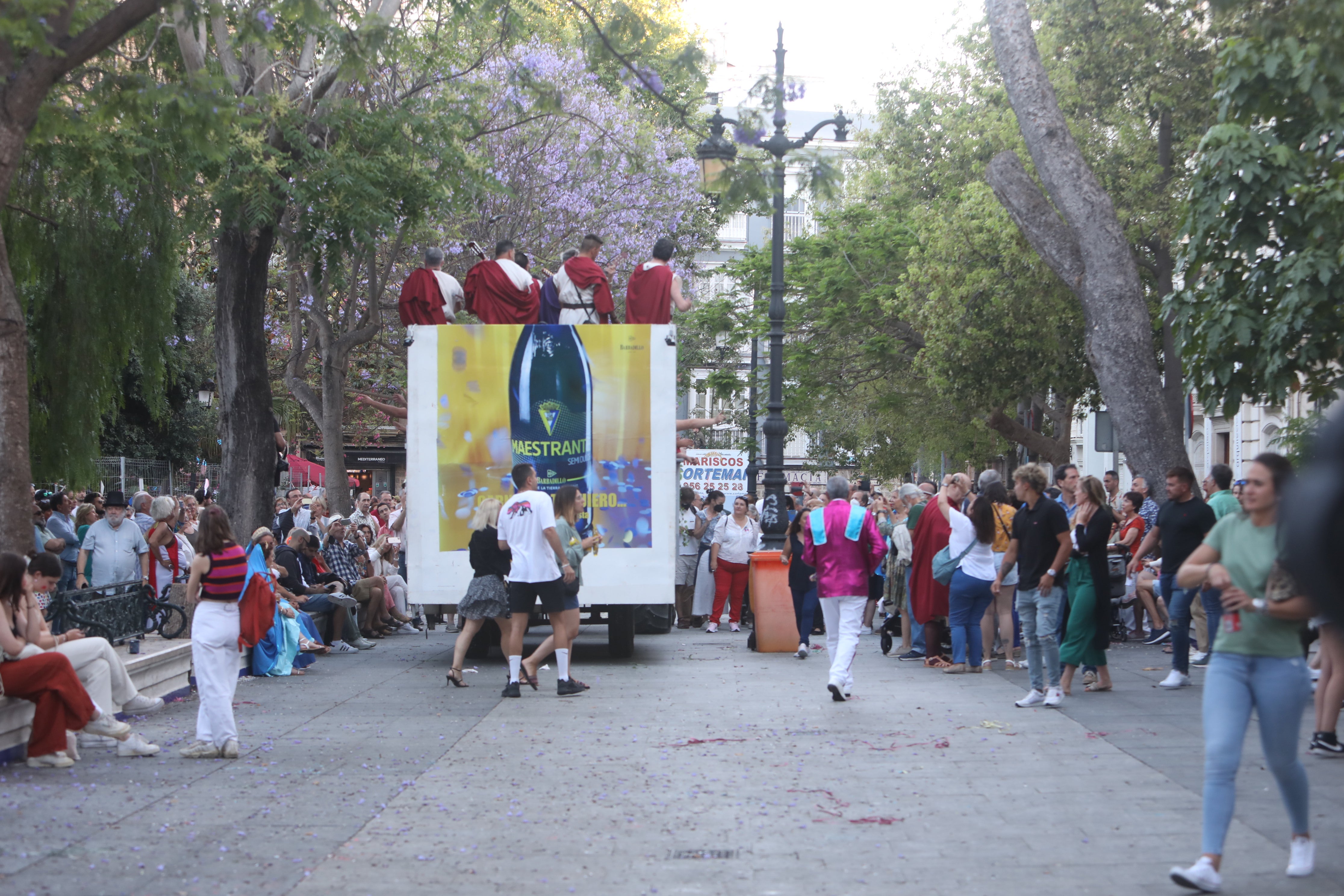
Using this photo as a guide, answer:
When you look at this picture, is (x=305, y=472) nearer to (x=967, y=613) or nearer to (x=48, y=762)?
(x=967, y=613)

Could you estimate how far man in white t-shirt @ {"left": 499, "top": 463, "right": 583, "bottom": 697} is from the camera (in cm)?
1159

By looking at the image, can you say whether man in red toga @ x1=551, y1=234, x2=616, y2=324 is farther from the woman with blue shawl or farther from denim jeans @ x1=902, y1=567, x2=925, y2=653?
denim jeans @ x1=902, y1=567, x2=925, y2=653

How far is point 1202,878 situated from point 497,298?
9.87 m

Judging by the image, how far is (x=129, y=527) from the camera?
1424 centimetres

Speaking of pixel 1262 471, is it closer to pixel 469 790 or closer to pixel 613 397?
pixel 469 790

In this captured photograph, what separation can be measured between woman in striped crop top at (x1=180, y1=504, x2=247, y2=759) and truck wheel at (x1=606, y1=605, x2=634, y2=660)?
20.0 ft

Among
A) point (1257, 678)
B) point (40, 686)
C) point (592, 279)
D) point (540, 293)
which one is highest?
point (592, 279)

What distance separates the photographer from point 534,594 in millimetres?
11758

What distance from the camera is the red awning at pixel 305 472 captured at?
138 ft

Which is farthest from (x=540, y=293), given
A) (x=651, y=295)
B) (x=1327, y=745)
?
(x=1327, y=745)

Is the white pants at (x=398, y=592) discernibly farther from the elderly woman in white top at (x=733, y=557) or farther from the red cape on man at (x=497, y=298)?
the red cape on man at (x=497, y=298)

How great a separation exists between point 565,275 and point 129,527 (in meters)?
4.96

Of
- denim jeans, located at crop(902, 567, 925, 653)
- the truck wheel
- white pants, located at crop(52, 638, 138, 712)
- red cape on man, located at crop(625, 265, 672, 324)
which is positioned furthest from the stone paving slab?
red cape on man, located at crop(625, 265, 672, 324)

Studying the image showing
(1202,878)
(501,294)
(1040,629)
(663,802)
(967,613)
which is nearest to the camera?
(1202,878)
